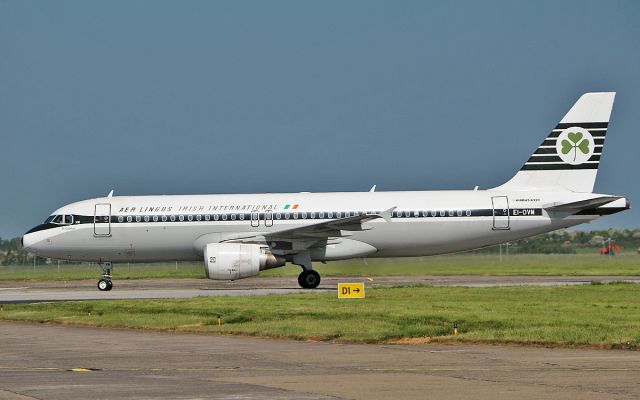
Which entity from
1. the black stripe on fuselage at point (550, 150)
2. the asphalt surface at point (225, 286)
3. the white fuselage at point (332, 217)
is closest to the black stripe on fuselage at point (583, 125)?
the black stripe on fuselage at point (550, 150)

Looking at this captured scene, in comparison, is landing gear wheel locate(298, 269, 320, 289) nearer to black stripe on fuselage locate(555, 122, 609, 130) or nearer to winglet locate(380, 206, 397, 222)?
winglet locate(380, 206, 397, 222)

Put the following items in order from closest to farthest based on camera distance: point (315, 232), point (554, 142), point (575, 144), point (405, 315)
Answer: point (405, 315), point (315, 232), point (575, 144), point (554, 142)

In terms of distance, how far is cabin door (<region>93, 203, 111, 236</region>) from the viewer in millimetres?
42969

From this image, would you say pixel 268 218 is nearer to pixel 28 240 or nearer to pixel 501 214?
pixel 501 214

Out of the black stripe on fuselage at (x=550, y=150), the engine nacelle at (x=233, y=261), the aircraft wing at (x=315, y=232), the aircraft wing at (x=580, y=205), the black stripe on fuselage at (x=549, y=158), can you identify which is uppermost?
the black stripe on fuselage at (x=550, y=150)

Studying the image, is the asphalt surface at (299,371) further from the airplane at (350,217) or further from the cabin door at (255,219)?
the cabin door at (255,219)

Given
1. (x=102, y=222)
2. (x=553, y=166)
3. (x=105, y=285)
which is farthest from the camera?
(x=553, y=166)

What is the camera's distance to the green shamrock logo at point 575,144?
4372cm

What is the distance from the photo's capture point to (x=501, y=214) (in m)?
41.9

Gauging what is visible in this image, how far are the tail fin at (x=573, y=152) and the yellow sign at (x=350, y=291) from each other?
43.3 ft

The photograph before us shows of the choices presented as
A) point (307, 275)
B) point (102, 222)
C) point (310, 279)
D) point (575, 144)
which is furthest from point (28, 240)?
point (575, 144)

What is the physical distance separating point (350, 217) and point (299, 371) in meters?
24.0

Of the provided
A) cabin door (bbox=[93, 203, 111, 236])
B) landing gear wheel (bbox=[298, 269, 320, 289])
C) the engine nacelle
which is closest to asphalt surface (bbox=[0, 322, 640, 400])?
the engine nacelle

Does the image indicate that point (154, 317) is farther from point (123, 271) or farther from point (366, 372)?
point (123, 271)
